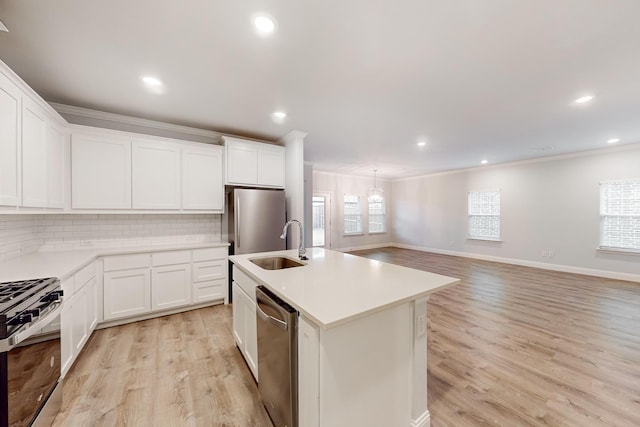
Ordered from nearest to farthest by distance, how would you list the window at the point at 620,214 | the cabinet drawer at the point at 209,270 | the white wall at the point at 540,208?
the cabinet drawer at the point at 209,270 → the window at the point at 620,214 → the white wall at the point at 540,208

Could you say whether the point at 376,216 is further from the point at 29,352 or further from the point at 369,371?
the point at 29,352

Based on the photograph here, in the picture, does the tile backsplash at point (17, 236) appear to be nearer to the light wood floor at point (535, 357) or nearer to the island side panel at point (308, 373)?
the island side panel at point (308, 373)

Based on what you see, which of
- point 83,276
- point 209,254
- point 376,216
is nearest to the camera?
point 83,276

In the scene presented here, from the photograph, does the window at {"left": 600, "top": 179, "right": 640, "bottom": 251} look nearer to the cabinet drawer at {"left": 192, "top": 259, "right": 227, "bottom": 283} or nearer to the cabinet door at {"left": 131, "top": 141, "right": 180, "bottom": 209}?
the cabinet drawer at {"left": 192, "top": 259, "right": 227, "bottom": 283}

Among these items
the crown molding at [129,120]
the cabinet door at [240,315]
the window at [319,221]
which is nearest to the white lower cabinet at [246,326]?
the cabinet door at [240,315]

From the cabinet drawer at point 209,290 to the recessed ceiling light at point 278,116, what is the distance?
2.47 metres

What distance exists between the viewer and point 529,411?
1.65 m

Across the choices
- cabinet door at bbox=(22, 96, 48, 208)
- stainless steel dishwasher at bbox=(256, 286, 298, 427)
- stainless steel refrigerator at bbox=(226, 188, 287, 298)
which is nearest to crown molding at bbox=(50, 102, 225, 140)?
cabinet door at bbox=(22, 96, 48, 208)

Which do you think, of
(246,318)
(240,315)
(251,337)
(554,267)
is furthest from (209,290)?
(554,267)

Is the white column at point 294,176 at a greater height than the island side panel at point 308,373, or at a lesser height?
greater

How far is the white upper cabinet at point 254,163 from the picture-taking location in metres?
3.67

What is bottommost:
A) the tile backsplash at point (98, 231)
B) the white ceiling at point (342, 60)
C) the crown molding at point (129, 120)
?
the tile backsplash at point (98, 231)

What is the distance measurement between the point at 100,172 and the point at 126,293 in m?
1.50

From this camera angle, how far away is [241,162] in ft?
12.2
